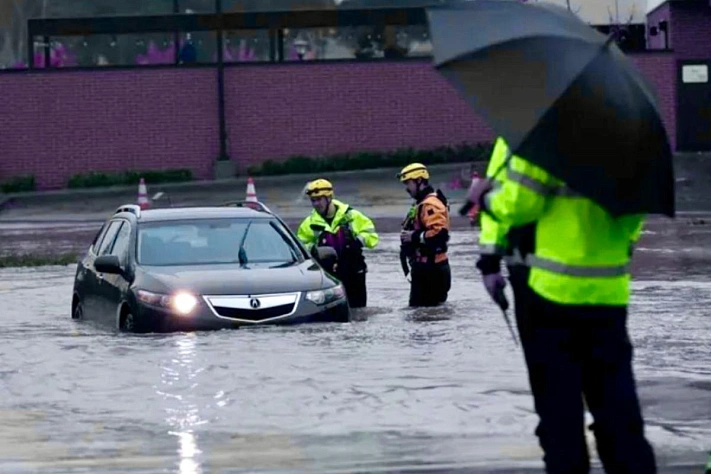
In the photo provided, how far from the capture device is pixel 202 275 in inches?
548

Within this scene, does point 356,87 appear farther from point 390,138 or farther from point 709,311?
point 709,311

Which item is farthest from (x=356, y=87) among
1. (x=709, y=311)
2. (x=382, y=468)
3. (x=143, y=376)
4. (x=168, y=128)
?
(x=382, y=468)

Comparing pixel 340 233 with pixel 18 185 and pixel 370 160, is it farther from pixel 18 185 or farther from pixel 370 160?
pixel 18 185

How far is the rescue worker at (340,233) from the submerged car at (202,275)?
282mm

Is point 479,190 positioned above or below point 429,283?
above

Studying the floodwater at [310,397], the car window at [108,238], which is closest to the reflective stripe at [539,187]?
the floodwater at [310,397]

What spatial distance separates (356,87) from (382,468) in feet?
103

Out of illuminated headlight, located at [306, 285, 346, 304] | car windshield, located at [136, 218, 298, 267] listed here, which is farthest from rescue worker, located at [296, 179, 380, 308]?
illuminated headlight, located at [306, 285, 346, 304]

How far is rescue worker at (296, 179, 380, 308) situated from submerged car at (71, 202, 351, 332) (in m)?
0.28

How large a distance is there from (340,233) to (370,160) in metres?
22.7

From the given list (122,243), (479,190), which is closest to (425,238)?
(122,243)

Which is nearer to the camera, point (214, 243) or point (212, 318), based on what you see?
point (212, 318)

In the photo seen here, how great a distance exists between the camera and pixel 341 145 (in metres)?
39.2

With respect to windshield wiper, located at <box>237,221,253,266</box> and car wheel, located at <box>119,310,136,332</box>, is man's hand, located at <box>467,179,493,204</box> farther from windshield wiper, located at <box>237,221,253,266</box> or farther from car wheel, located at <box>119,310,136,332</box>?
windshield wiper, located at <box>237,221,253,266</box>
